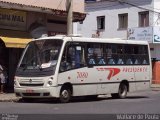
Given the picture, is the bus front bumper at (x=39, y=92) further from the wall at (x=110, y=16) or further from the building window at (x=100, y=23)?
the building window at (x=100, y=23)

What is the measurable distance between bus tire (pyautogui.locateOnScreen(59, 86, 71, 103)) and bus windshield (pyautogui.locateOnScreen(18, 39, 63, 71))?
3.95 feet

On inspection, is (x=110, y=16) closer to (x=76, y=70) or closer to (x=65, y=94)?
(x=76, y=70)

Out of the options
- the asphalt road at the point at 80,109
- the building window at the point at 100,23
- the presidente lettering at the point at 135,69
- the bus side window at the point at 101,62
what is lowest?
the asphalt road at the point at 80,109

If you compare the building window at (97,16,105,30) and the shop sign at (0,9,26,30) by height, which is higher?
the building window at (97,16,105,30)

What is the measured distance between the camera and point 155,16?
44250 mm

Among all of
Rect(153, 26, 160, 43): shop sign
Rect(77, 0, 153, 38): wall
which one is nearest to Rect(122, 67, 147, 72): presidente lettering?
Rect(153, 26, 160, 43): shop sign

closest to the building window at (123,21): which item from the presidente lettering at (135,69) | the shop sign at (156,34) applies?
the shop sign at (156,34)

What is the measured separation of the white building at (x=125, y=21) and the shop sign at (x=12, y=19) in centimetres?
1814

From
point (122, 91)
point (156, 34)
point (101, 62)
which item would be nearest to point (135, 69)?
point (122, 91)

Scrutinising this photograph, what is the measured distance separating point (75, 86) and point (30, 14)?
7683 millimetres

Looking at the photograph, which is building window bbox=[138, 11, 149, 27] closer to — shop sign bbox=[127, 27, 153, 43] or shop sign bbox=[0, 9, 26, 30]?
shop sign bbox=[127, 27, 153, 43]

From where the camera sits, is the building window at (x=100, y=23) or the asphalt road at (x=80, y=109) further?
the building window at (x=100, y=23)

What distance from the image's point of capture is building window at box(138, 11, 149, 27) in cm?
4544

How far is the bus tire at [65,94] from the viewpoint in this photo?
20.8 metres
